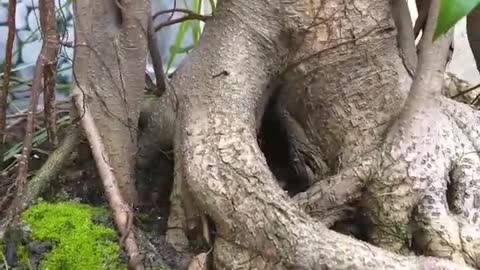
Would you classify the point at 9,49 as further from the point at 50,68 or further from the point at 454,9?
the point at 454,9

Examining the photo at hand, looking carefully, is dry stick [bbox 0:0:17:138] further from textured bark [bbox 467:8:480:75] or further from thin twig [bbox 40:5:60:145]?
textured bark [bbox 467:8:480:75]

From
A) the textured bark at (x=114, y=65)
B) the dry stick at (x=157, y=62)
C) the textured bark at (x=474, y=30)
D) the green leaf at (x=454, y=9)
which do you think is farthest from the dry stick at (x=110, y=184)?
the textured bark at (x=474, y=30)

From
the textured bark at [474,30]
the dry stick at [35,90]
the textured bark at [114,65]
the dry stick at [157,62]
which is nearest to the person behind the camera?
the dry stick at [35,90]

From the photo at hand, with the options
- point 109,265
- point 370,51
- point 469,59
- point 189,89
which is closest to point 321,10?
point 370,51

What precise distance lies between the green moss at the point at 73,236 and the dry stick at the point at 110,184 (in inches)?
1.5

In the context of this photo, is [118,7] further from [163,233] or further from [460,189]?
[460,189]

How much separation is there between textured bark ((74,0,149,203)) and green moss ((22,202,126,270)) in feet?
0.24

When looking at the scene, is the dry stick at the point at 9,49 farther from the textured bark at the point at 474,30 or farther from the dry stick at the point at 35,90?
the textured bark at the point at 474,30

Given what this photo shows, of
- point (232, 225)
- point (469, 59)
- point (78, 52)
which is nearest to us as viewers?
point (232, 225)

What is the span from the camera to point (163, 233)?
1.07 metres

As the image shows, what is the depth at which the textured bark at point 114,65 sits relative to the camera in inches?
41.9

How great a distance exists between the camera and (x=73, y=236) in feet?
3.28

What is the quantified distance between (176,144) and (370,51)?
31 cm

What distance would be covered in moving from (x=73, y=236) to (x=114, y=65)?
0.25 meters
